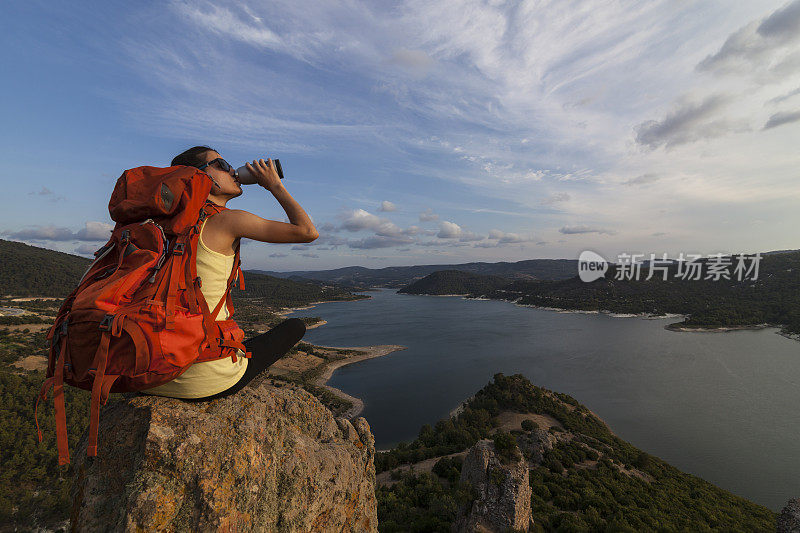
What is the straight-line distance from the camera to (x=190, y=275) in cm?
185

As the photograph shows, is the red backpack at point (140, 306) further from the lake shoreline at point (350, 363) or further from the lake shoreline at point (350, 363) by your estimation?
the lake shoreline at point (350, 363)

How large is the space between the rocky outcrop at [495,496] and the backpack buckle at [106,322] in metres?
12.8

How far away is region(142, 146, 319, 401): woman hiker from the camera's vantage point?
1947 millimetres

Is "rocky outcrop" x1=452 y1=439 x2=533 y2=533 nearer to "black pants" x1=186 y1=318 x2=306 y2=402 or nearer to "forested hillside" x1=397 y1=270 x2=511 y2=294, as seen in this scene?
"black pants" x1=186 y1=318 x2=306 y2=402

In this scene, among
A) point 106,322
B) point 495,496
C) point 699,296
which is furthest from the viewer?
point 699,296

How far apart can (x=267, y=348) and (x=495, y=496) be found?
11.7 m

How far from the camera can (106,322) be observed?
150 cm

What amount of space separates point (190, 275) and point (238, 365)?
32.3 inches

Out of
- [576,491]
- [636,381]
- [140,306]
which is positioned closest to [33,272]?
[576,491]

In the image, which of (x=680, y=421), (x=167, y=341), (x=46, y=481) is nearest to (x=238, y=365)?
(x=167, y=341)

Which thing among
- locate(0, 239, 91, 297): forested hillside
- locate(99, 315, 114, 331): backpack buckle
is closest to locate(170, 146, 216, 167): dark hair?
locate(99, 315, 114, 331): backpack buckle

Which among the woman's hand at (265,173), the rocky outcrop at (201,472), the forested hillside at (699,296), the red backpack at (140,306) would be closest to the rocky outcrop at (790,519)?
the rocky outcrop at (201,472)

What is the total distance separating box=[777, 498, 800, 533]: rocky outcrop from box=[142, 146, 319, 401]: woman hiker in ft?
70.0

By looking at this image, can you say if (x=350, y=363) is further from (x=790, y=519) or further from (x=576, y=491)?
(x=790, y=519)
